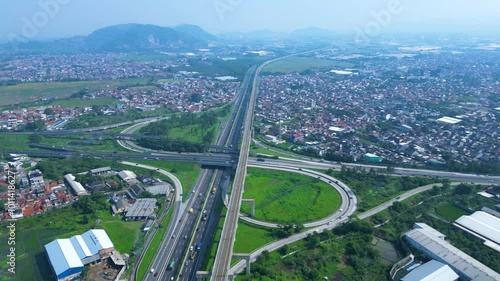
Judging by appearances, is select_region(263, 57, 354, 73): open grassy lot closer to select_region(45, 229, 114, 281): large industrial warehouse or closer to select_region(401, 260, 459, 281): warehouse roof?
select_region(45, 229, 114, 281): large industrial warehouse

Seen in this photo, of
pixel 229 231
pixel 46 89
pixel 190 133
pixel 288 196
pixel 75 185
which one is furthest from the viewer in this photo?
pixel 46 89

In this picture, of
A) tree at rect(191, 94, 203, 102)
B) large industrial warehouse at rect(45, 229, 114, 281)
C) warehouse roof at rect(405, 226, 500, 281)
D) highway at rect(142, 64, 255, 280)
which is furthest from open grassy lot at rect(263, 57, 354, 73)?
large industrial warehouse at rect(45, 229, 114, 281)

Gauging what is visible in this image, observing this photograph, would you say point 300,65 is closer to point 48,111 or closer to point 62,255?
point 48,111

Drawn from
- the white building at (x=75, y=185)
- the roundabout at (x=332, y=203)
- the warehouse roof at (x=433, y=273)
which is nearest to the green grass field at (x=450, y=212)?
the roundabout at (x=332, y=203)

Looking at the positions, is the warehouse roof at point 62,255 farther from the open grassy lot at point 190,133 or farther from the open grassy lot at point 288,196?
the open grassy lot at point 190,133

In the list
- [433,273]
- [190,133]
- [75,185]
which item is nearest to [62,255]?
[75,185]

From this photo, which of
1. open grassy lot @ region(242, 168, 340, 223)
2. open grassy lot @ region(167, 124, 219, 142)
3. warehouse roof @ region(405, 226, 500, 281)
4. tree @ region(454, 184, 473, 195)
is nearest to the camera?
warehouse roof @ region(405, 226, 500, 281)
